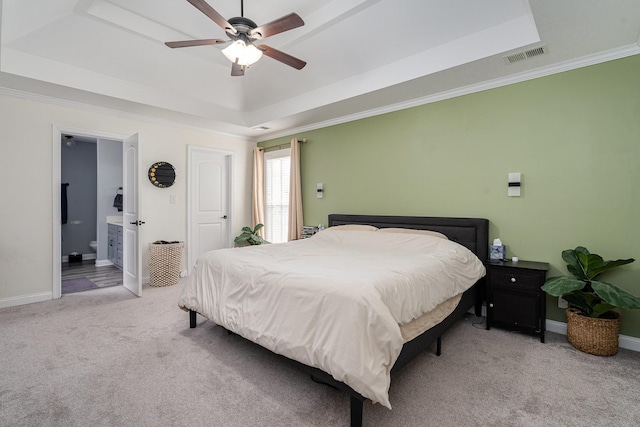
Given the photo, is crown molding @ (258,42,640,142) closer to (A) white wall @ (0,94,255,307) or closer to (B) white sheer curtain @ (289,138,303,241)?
(B) white sheer curtain @ (289,138,303,241)

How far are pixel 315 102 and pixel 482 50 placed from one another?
2077 millimetres

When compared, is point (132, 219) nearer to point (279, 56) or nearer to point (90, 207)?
point (279, 56)

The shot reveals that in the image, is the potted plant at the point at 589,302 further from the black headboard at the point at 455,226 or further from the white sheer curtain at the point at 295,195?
the white sheer curtain at the point at 295,195

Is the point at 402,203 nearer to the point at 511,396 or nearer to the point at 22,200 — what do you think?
the point at 511,396

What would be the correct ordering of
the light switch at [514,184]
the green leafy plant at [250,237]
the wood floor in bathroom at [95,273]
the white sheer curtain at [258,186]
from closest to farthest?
1. the light switch at [514,184]
2. the wood floor in bathroom at [95,273]
3. the green leafy plant at [250,237]
4. the white sheer curtain at [258,186]

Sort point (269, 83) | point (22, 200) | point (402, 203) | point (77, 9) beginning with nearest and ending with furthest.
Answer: point (77, 9) → point (22, 200) → point (402, 203) → point (269, 83)

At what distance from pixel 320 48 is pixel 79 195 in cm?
630

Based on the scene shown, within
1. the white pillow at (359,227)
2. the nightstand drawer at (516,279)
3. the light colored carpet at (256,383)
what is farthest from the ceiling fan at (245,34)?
the nightstand drawer at (516,279)

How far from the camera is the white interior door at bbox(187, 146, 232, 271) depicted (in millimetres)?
5180

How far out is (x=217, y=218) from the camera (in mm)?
5586

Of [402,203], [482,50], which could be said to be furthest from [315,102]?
[482,50]

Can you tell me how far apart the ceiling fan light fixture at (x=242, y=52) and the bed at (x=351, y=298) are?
1668mm

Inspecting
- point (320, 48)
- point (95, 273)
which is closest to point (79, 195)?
point (95, 273)

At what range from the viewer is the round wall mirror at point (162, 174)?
4645mm
